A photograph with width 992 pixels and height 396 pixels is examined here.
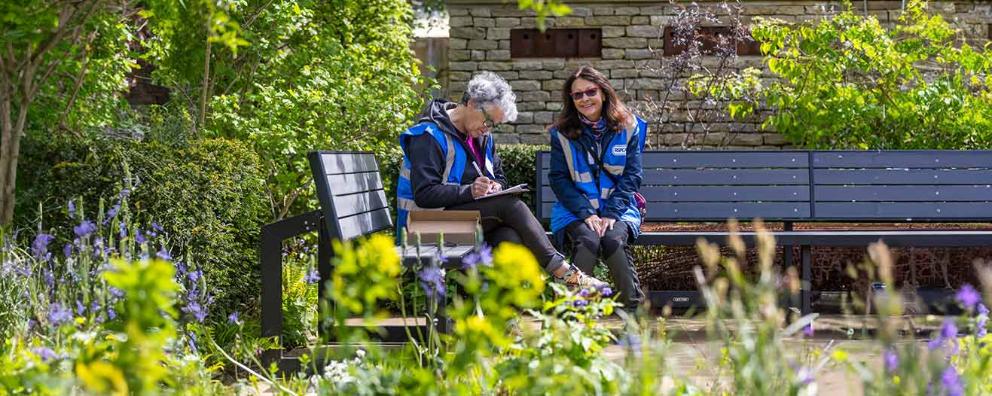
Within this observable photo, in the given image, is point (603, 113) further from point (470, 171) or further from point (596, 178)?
point (470, 171)

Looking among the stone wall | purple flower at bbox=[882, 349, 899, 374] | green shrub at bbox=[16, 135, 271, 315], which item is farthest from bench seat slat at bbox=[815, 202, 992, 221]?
the stone wall

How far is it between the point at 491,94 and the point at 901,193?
8.41ft

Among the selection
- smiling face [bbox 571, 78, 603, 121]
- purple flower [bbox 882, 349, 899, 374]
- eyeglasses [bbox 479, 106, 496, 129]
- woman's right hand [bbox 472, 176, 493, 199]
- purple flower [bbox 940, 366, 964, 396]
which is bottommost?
purple flower [bbox 940, 366, 964, 396]

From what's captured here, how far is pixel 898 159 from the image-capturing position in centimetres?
670

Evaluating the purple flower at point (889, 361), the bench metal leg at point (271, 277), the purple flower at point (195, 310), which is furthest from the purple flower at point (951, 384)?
the bench metal leg at point (271, 277)

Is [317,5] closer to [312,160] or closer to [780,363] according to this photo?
[312,160]

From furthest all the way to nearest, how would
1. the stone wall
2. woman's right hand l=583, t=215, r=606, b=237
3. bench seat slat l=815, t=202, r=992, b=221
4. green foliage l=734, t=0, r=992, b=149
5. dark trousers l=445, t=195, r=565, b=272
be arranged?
the stone wall < green foliage l=734, t=0, r=992, b=149 < bench seat slat l=815, t=202, r=992, b=221 < woman's right hand l=583, t=215, r=606, b=237 < dark trousers l=445, t=195, r=565, b=272

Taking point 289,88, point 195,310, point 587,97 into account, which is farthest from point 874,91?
point 195,310

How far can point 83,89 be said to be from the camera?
286 inches

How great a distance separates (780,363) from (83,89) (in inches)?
221

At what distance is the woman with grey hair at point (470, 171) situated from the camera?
511 centimetres

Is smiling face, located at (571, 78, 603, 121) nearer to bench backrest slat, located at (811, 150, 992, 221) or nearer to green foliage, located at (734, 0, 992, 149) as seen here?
bench backrest slat, located at (811, 150, 992, 221)

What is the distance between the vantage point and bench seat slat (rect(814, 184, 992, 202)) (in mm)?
6656

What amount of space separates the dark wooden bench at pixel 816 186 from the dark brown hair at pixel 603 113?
799mm
